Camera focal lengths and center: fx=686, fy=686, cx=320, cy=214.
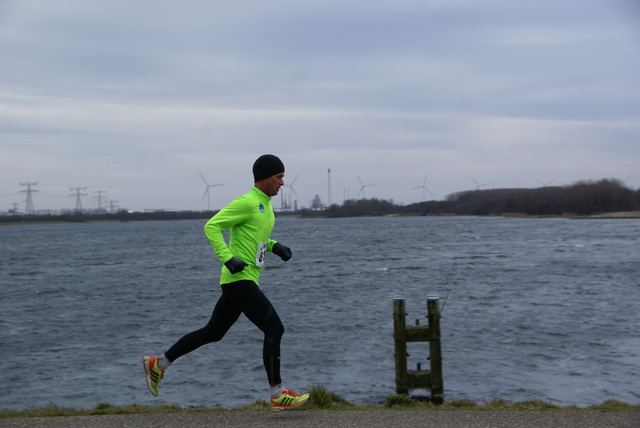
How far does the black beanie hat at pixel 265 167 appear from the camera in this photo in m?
5.79

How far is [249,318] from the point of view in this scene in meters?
5.76

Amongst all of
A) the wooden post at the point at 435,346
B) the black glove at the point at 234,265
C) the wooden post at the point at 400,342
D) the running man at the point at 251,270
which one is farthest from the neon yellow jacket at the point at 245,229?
the wooden post at the point at 435,346

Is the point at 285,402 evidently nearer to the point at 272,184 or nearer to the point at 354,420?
the point at 354,420

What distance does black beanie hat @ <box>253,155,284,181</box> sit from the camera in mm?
5785

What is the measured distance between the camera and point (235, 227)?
566 centimetres

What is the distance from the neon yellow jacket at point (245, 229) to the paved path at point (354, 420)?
1.12 m

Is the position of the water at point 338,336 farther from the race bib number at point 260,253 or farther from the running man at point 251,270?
the race bib number at point 260,253

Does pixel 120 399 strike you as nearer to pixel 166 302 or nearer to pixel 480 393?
pixel 480 393

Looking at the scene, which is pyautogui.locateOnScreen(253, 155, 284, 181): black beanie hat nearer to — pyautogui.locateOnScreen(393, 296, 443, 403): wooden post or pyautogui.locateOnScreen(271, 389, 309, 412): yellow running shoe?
pyautogui.locateOnScreen(271, 389, 309, 412): yellow running shoe

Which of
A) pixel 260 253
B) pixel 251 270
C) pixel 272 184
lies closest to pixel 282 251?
pixel 260 253

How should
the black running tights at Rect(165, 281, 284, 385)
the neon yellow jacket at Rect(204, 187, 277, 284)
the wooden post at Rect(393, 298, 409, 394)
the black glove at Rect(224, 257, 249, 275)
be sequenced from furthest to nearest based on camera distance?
1. the wooden post at Rect(393, 298, 409, 394)
2. the black running tights at Rect(165, 281, 284, 385)
3. the neon yellow jacket at Rect(204, 187, 277, 284)
4. the black glove at Rect(224, 257, 249, 275)

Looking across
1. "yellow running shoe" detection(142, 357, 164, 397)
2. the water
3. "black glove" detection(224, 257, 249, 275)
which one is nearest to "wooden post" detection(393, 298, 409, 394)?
"yellow running shoe" detection(142, 357, 164, 397)

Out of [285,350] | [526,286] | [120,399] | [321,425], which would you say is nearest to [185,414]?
[321,425]

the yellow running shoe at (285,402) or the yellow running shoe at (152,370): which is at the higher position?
the yellow running shoe at (152,370)
